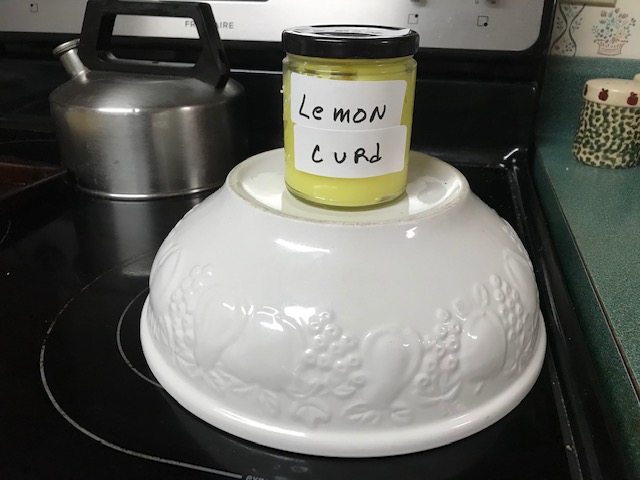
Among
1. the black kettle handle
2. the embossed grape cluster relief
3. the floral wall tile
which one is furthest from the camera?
the floral wall tile

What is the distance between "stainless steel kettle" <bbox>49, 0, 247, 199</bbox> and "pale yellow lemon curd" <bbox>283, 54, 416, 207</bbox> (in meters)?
0.35

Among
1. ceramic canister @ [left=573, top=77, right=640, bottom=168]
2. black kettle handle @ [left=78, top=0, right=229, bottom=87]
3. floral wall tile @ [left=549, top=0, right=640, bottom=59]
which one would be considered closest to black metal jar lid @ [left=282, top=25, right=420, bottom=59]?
black kettle handle @ [left=78, top=0, right=229, bottom=87]

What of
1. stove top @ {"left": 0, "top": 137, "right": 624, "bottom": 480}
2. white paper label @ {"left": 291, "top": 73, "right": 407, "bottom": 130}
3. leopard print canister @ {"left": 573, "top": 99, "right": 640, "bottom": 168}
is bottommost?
stove top @ {"left": 0, "top": 137, "right": 624, "bottom": 480}

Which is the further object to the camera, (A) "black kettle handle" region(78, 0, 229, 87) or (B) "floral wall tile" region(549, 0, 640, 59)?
(B) "floral wall tile" region(549, 0, 640, 59)

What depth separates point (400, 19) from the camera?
77cm

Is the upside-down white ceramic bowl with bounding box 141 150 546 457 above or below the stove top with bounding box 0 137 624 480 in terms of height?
above

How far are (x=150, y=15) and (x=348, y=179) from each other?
1.51 ft

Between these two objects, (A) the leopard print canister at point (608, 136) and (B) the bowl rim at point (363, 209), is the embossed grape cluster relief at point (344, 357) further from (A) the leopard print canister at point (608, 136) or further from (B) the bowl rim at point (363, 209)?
(A) the leopard print canister at point (608, 136)

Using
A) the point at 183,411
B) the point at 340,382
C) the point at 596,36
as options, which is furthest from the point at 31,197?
the point at 596,36

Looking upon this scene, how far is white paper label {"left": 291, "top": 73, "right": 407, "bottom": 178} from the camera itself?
396mm

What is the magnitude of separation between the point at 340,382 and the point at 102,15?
0.62m

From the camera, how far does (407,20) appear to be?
0.77 meters

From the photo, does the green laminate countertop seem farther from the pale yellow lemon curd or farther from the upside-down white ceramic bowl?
the pale yellow lemon curd

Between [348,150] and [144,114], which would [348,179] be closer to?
[348,150]
